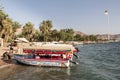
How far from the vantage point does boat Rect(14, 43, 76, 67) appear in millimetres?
37875

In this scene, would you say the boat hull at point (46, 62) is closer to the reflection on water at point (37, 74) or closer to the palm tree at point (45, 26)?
the reflection on water at point (37, 74)

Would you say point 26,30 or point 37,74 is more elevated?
point 26,30

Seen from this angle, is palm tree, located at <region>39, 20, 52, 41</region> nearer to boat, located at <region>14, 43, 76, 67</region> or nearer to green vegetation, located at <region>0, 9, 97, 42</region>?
green vegetation, located at <region>0, 9, 97, 42</region>

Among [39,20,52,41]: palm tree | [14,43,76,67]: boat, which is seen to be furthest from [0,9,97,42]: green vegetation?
[14,43,76,67]: boat

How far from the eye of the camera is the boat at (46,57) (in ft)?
124

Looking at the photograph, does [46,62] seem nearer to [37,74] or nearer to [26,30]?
[37,74]

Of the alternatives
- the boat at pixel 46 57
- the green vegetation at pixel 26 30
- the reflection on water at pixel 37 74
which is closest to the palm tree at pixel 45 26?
the green vegetation at pixel 26 30

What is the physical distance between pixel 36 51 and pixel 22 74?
8.96 metres

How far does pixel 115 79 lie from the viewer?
97.7ft

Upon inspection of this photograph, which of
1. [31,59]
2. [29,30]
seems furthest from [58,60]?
→ [29,30]

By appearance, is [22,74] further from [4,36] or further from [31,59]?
[4,36]

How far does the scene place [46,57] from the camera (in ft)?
130

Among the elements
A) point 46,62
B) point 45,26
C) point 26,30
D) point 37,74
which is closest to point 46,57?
point 46,62

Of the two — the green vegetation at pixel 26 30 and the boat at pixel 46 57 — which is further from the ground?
the green vegetation at pixel 26 30
